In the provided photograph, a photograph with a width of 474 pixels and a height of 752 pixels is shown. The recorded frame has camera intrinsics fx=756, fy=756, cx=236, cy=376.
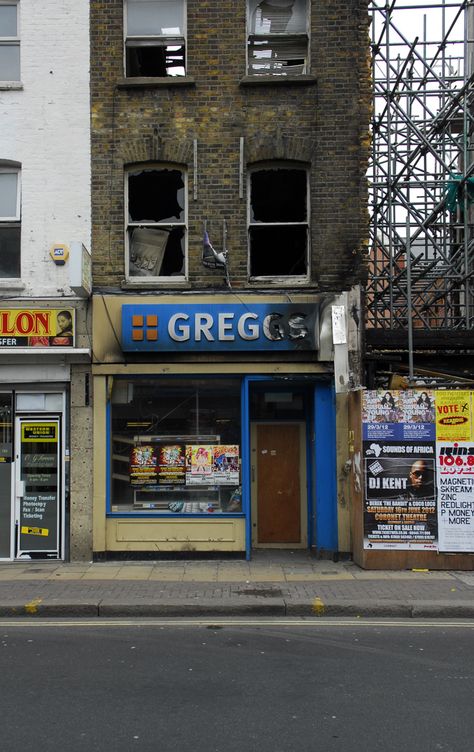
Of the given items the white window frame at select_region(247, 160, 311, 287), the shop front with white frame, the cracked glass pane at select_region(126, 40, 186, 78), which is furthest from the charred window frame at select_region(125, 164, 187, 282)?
the cracked glass pane at select_region(126, 40, 186, 78)

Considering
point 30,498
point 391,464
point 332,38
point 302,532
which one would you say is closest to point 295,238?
point 332,38

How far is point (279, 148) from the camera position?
11688mm

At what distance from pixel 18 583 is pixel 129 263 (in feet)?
16.6

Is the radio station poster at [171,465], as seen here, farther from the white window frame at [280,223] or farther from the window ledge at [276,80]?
the window ledge at [276,80]

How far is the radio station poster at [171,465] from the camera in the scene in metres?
11.7

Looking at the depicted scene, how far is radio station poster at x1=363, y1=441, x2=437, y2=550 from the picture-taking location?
10.6m

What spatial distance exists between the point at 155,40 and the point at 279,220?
11.4 ft

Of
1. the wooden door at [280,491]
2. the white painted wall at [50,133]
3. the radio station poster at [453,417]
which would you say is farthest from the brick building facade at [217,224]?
the radio station poster at [453,417]

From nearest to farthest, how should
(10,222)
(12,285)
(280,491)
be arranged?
(12,285) → (10,222) → (280,491)

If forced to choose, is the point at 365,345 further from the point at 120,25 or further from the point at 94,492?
the point at 120,25

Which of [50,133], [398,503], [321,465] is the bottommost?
[398,503]

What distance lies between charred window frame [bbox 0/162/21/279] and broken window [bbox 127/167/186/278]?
5.74 ft

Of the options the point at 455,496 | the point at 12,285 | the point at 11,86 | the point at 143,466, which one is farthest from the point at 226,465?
the point at 11,86

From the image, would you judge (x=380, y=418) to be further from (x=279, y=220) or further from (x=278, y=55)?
(x=278, y=55)
